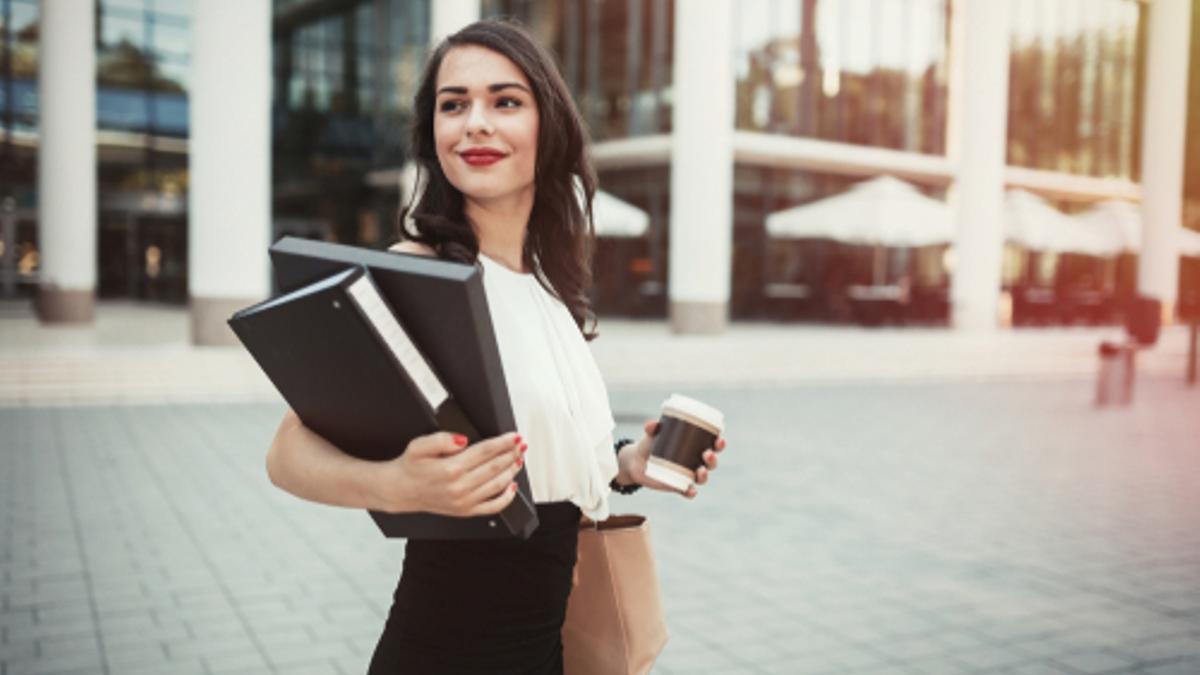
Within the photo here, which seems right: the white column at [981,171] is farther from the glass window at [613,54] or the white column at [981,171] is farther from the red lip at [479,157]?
the red lip at [479,157]

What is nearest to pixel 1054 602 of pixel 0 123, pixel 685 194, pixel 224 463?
pixel 224 463

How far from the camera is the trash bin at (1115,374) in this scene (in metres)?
11.7

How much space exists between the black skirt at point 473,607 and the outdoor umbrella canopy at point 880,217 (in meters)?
18.8

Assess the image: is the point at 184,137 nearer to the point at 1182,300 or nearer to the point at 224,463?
the point at 224,463

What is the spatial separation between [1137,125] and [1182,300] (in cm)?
586

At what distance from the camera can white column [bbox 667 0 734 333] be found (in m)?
17.3

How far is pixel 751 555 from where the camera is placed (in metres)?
5.31

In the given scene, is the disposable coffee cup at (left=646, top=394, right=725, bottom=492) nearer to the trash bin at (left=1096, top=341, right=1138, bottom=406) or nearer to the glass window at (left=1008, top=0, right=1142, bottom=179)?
the trash bin at (left=1096, top=341, right=1138, bottom=406)

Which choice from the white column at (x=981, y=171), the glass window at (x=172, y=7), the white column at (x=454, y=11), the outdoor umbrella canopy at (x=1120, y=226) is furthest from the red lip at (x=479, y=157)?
the glass window at (x=172, y=7)

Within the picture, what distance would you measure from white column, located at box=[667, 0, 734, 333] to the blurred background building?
0.14ft

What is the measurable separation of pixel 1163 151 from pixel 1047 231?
14.3 feet

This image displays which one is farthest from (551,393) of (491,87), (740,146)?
(740,146)

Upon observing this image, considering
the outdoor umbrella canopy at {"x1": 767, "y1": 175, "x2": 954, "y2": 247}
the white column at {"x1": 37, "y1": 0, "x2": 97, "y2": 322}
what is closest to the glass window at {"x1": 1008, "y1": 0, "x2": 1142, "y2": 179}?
the outdoor umbrella canopy at {"x1": 767, "y1": 175, "x2": 954, "y2": 247}

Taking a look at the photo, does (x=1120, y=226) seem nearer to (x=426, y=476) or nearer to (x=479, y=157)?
(x=479, y=157)
